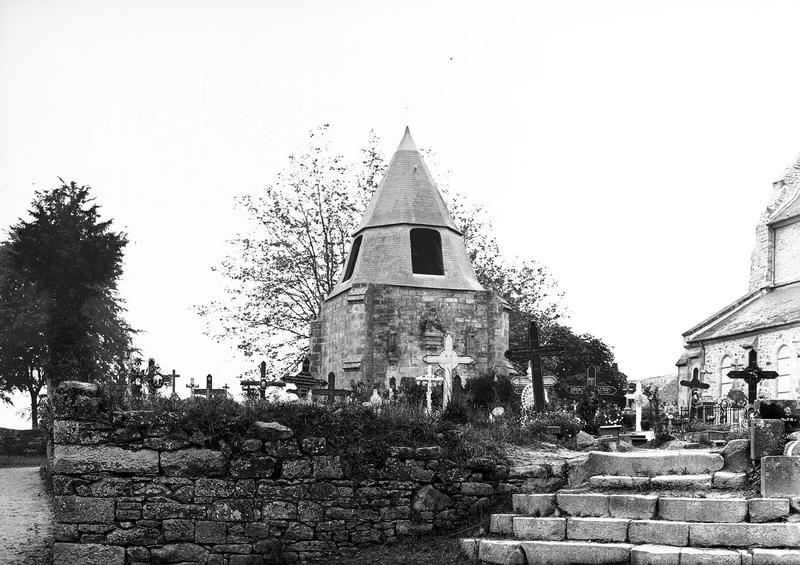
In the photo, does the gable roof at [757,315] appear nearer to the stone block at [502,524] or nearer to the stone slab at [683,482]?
the stone slab at [683,482]

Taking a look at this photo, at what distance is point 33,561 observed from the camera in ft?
44.4

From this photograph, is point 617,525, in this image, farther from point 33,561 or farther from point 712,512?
point 33,561

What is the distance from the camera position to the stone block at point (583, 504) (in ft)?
39.8

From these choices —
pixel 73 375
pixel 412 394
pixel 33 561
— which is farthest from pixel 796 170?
pixel 33 561

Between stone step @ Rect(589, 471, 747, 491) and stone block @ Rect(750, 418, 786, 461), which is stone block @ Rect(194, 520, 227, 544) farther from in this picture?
stone block @ Rect(750, 418, 786, 461)

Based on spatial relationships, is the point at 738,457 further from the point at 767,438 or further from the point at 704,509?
the point at 704,509

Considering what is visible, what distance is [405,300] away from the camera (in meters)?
33.6

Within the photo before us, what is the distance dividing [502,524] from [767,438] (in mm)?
3195

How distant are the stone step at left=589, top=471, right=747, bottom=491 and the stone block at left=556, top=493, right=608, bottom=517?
0.56 m

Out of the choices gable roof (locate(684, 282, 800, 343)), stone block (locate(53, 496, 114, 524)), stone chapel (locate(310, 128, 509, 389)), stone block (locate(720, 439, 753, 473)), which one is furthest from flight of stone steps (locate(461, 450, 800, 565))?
gable roof (locate(684, 282, 800, 343))

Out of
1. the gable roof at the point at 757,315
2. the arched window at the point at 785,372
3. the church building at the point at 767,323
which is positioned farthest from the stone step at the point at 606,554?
the gable roof at the point at 757,315

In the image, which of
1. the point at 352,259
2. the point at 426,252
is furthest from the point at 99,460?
the point at 352,259

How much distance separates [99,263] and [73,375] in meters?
4.99

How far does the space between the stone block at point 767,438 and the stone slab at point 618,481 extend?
1287 millimetres
